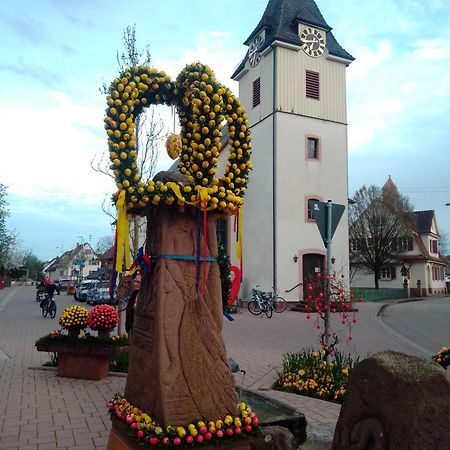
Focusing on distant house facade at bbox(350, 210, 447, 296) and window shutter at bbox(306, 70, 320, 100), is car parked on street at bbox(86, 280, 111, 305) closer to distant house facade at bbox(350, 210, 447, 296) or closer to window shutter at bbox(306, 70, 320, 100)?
window shutter at bbox(306, 70, 320, 100)

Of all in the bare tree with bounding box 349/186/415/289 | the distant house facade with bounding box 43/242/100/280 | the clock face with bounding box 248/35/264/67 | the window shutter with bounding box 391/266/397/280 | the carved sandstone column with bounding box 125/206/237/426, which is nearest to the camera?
the carved sandstone column with bounding box 125/206/237/426

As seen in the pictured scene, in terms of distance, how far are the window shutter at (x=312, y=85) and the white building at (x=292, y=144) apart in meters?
0.05

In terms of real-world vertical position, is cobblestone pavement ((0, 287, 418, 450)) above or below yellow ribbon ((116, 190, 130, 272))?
below

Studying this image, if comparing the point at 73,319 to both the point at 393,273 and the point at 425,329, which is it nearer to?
the point at 425,329

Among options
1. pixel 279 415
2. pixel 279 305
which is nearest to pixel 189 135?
pixel 279 415

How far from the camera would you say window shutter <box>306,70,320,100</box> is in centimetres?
2600

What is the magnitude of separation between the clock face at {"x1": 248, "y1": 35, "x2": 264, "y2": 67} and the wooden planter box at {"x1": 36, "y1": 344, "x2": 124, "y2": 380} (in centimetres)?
2206

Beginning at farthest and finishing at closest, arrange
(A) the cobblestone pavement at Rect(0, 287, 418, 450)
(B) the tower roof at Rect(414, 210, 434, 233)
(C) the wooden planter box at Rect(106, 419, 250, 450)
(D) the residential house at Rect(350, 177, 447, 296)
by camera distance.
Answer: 1. (B) the tower roof at Rect(414, 210, 434, 233)
2. (D) the residential house at Rect(350, 177, 447, 296)
3. (A) the cobblestone pavement at Rect(0, 287, 418, 450)
4. (C) the wooden planter box at Rect(106, 419, 250, 450)

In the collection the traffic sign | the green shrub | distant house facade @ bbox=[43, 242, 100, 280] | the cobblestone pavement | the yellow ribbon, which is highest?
distant house facade @ bbox=[43, 242, 100, 280]

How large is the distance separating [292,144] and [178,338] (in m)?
22.6

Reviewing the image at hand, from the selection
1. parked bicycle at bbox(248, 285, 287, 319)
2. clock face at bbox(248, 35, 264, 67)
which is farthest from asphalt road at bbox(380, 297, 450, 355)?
clock face at bbox(248, 35, 264, 67)

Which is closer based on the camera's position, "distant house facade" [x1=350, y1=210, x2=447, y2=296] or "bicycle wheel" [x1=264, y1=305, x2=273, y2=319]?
"bicycle wheel" [x1=264, y1=305, x2=273, y2=319]

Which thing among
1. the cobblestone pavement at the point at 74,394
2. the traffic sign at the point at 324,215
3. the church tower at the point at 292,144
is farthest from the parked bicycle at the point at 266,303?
the traffic sign at the point at 324,215

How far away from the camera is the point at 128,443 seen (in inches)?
144
